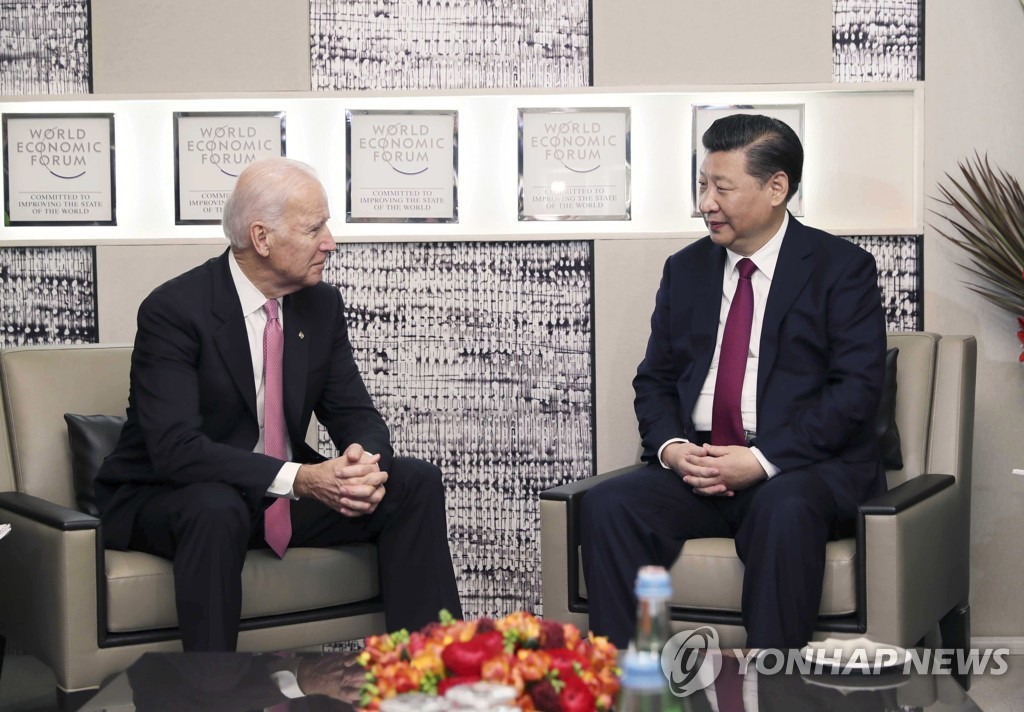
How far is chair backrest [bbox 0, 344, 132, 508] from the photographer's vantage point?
277 centimetres

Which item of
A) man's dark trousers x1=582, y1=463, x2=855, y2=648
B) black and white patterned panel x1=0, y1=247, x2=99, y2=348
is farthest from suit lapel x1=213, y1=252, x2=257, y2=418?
black and white patterned panel x1=0, y1=247, x2=99, y2=348

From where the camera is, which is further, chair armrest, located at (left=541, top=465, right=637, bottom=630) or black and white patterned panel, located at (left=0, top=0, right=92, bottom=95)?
black and white patterned panel, located at (left=0, top=0, right=92, bottom=95)

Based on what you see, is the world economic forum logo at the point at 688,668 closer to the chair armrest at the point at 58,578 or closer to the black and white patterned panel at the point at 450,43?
the chair armrest at the point at 58,578

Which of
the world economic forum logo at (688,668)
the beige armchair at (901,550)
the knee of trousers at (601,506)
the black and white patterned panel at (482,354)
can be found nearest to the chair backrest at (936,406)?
the beige armchair at (901,550)

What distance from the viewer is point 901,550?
2.35 meters

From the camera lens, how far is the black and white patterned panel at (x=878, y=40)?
3314 millimetres

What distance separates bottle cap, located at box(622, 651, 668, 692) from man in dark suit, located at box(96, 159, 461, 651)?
136 cm

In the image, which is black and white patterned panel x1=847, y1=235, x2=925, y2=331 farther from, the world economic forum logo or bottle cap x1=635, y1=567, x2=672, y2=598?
bottle cap x1=635, y1=567, x2=672, y2=598

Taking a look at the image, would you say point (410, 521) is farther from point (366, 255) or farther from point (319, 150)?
point (319, 150)

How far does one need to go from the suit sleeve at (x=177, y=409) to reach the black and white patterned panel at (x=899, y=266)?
1948 mm

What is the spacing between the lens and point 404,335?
11.2 ft

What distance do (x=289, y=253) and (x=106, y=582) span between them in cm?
86

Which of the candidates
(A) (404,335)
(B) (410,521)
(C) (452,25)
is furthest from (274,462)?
(C) (452,25)

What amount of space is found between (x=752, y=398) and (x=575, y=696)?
1593 mm
